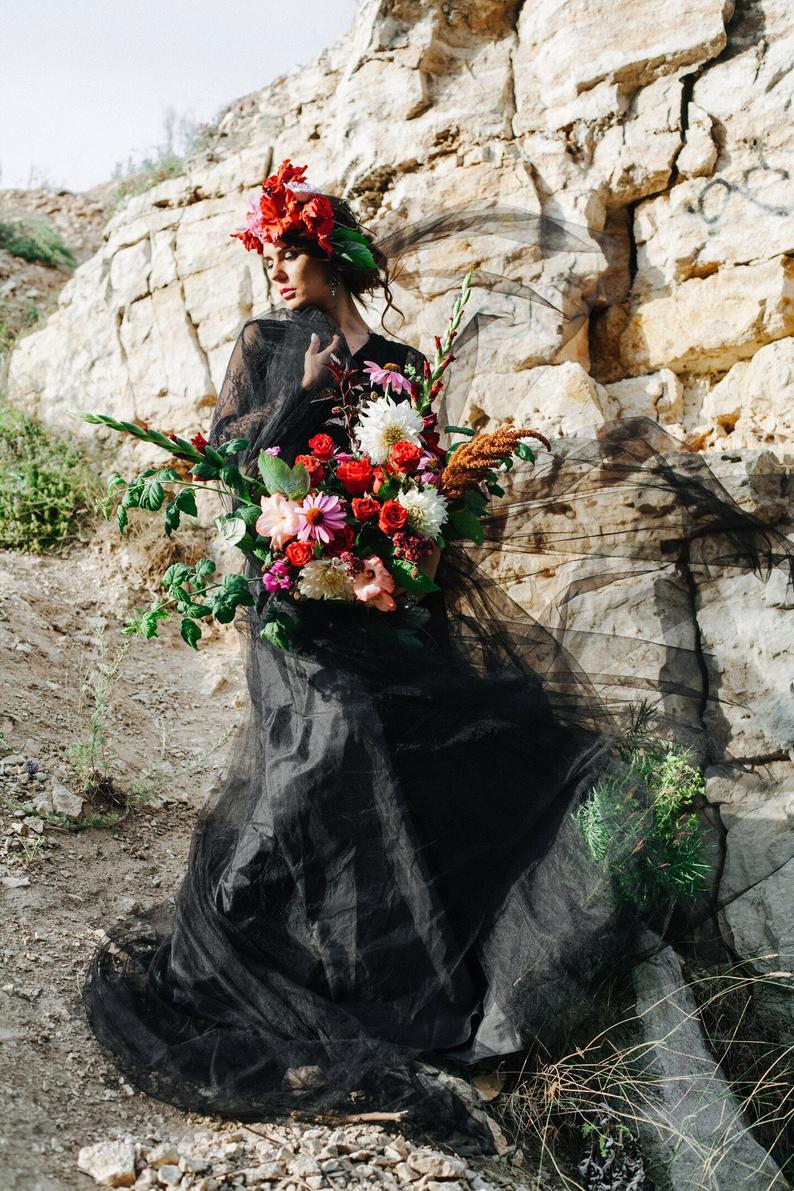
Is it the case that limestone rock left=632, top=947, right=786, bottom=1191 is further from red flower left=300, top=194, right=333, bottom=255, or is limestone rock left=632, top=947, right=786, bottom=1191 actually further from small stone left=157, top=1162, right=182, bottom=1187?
red flower left=300, top=194, right=333, bottom=255

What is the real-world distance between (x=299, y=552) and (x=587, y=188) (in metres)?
3.85

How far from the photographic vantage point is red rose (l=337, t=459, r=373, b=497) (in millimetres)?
2637

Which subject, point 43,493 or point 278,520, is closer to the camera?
point 278,520

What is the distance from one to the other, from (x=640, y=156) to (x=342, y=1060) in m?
→ 4.79

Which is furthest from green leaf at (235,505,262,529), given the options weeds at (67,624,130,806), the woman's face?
weeds at (67,624,130,806)

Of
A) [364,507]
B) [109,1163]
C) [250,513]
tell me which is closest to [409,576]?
[364,507]

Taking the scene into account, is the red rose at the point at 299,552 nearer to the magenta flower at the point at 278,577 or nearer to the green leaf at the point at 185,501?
the magenta flower at the point at 278,577

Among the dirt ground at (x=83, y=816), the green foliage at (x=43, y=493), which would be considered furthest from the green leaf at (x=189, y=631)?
the green foliage at (x=43, y=493)

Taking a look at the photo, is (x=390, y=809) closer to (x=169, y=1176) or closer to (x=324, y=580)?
(x=324, y=580)

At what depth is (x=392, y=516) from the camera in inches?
102

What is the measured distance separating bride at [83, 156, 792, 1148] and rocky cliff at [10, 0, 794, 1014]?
367 millimetres

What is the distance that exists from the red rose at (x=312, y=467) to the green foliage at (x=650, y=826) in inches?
46.7

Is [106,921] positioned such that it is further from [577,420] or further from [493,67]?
[493,67]

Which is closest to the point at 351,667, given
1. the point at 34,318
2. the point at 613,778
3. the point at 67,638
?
the point at 613,778
